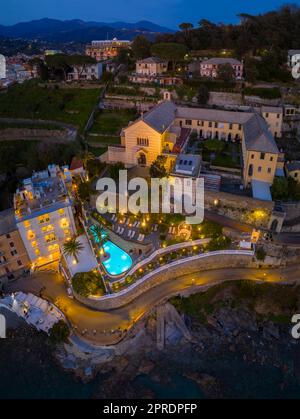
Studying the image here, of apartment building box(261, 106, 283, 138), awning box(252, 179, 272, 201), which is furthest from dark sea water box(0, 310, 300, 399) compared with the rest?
apartment building box(261, 106, 283, 138)

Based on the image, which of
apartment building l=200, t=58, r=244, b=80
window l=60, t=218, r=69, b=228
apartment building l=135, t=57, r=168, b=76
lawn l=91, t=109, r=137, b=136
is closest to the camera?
window l=60, t=218, r=69, b=228

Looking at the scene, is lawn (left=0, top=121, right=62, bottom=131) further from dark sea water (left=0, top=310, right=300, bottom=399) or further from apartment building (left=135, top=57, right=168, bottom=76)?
dark sea water (left=0, top=310, right=300, bottom=399)

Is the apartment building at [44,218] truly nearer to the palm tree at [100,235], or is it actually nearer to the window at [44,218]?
the window at [44,218]

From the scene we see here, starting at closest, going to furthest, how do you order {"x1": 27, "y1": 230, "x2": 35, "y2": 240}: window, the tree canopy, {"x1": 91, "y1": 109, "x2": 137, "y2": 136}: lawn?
{"x1": 27, "y1": 230, "x2": 35, "y2": 240}: window < {"x1": 91, "y1": 109, "x2": 137, "y2": 136}: lawn < the tree canopy

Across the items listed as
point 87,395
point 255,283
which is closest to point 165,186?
point 255,283

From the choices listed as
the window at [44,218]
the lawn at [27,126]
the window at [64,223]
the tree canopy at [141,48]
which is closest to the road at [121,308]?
the window at [64,223]

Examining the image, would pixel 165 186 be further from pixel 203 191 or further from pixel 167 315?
pixel 167 315
